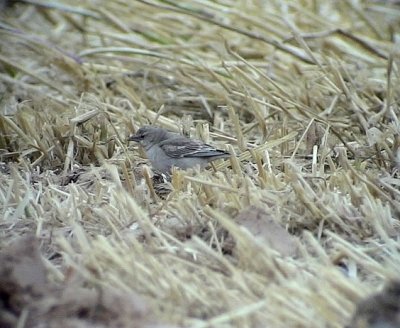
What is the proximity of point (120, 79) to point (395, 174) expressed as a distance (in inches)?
107

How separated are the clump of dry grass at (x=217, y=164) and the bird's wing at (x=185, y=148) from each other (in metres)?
0.15

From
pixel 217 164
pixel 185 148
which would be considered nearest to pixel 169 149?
pixel 185 148

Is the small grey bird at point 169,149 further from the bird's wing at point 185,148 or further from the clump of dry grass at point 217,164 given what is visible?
the clump of dry grass at point 217,164

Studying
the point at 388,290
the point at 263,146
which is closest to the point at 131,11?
the point at 263,146

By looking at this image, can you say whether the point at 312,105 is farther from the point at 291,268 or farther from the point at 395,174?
the point at 291,268

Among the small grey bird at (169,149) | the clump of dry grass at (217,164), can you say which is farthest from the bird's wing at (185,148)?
the clump of dry grass at (217,164)

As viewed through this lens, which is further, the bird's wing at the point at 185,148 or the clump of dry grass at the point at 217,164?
the bird's wing at the point at 185,148

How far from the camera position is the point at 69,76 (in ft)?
23.9

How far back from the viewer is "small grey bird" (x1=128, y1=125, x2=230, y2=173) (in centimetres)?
541

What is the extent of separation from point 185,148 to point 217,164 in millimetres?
212

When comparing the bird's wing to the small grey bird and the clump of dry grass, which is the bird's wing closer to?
the small grey bird

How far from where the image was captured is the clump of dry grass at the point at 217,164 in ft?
10.8

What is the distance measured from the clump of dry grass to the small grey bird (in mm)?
128

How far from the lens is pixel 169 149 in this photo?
556cm
